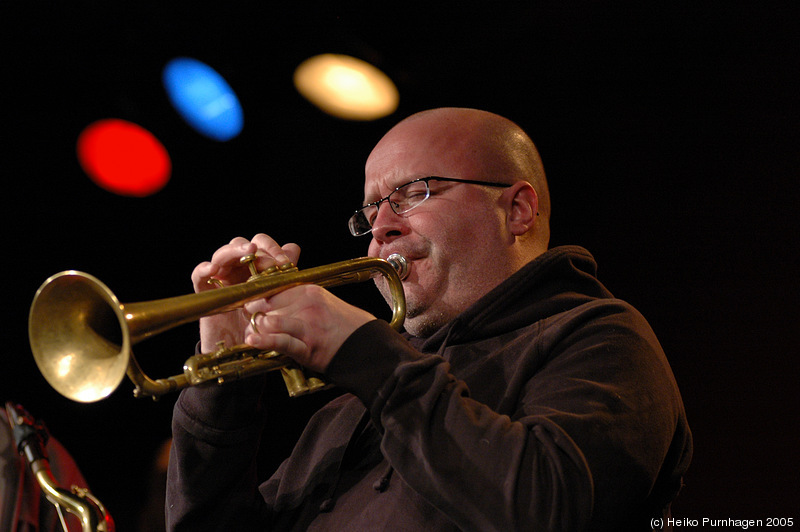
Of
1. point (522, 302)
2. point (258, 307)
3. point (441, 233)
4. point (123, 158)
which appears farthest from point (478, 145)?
point (123, 158)

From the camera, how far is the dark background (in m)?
2.76

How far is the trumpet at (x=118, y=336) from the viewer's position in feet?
4.38

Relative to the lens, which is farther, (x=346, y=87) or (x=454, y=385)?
(x=346, y=87)

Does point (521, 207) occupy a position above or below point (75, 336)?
below

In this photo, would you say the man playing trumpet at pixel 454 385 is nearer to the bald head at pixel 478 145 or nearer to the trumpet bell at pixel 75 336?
the bald head at pixel 478 145

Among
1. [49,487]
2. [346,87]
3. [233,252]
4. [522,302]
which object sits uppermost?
[346,87]

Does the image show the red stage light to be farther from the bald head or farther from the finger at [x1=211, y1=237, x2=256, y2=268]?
A: the finger at [x1=211, y1=237, x2=256, y2=268]

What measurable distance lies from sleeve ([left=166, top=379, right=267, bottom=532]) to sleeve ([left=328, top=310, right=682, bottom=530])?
643mm

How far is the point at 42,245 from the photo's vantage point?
3188mm

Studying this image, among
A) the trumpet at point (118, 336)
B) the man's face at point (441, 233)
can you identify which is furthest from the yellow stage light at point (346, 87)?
the trumpet at point (118, 336)

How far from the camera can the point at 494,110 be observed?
353 cm

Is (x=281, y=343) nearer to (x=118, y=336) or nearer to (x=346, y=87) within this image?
(x=118, y=336)

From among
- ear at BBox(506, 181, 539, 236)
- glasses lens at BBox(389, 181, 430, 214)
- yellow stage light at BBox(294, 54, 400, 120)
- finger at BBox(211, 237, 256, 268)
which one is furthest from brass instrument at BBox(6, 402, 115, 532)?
yellow stage light at BBox(294, 54, 400, 120)

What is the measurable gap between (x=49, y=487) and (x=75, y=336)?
111cm
